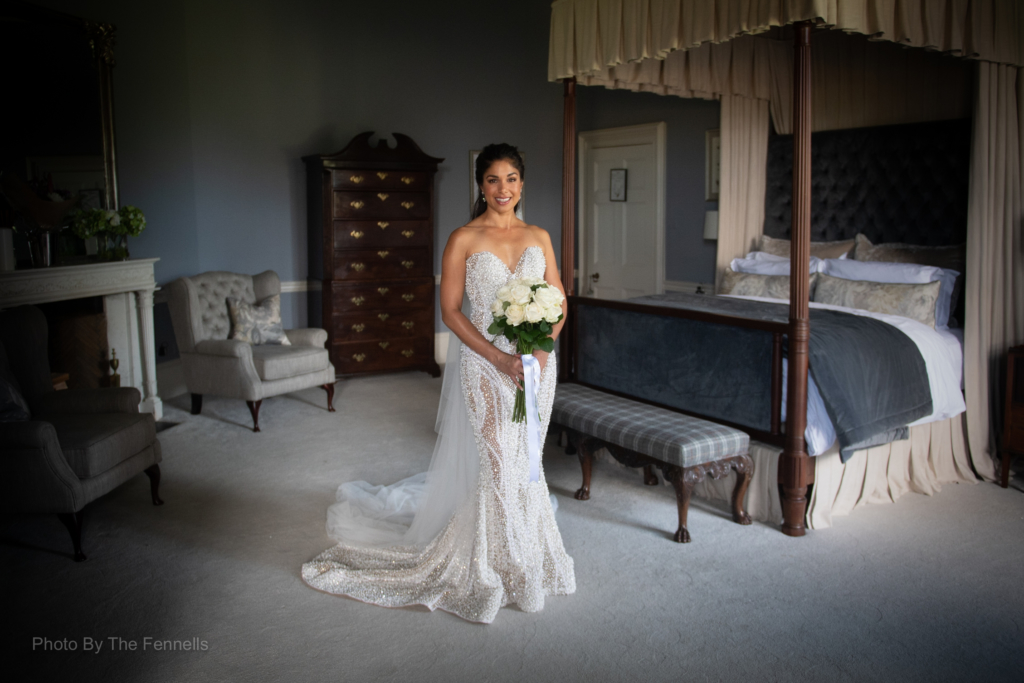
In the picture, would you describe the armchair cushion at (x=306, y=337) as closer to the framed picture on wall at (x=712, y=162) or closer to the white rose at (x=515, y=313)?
the framed picture on wall at (x=712, y=162)

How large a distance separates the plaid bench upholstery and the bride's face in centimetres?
133

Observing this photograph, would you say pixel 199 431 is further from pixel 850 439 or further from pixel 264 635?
pixel 850 439

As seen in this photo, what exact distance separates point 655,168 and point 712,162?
746 millimetres

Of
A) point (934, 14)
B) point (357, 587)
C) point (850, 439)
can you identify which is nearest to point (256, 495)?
point (357, 587)

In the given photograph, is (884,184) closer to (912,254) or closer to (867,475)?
(912,254)

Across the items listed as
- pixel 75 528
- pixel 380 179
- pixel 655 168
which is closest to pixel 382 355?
pixel 380 179

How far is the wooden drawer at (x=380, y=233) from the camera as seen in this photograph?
700cm

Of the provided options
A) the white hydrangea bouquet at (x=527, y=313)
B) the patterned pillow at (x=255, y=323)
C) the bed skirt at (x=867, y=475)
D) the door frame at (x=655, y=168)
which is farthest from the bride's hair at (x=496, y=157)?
the door frame at (x=655, y=168)

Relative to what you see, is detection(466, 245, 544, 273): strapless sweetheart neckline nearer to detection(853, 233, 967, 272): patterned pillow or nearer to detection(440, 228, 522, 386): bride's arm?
detection(440, 228, 522, 386): bride's arm

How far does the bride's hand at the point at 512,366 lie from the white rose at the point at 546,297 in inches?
10.7

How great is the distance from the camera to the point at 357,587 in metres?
3.26

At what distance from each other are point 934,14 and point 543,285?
2542 millimetres

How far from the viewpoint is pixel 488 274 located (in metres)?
3.15

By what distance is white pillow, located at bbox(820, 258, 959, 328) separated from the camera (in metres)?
4.97
